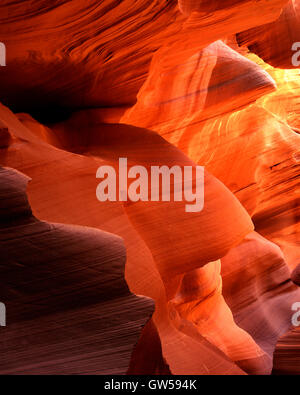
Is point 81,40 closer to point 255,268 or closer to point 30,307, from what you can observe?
point 30,307

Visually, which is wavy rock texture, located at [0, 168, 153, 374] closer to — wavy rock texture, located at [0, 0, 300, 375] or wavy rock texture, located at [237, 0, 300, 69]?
wavy rock texture, located at [0, 0, 300, 375]

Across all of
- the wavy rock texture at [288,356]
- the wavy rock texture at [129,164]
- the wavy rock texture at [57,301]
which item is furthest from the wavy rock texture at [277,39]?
the wavy rock texture at [57,301]

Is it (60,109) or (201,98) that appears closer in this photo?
(60,109)

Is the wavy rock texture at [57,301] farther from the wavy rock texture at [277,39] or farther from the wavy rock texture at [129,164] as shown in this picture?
the wavy rock texture at [277,39]

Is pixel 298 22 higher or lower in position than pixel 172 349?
higher

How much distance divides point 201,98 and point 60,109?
5.58 feet

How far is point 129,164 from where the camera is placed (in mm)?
4016

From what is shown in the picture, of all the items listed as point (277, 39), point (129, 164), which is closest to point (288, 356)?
Answer: point (129, 164)

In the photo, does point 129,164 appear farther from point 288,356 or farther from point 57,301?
point 288,356

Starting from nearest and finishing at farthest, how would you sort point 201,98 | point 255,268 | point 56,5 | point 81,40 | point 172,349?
point 56,5, point 81,40, point 172,349, point 201,98, point 255,268

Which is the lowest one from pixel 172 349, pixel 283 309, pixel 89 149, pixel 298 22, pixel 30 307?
pixel 283 309

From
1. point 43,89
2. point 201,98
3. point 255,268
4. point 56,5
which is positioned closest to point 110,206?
point 43,89

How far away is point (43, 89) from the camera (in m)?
3.95

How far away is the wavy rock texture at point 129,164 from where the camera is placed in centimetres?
257
